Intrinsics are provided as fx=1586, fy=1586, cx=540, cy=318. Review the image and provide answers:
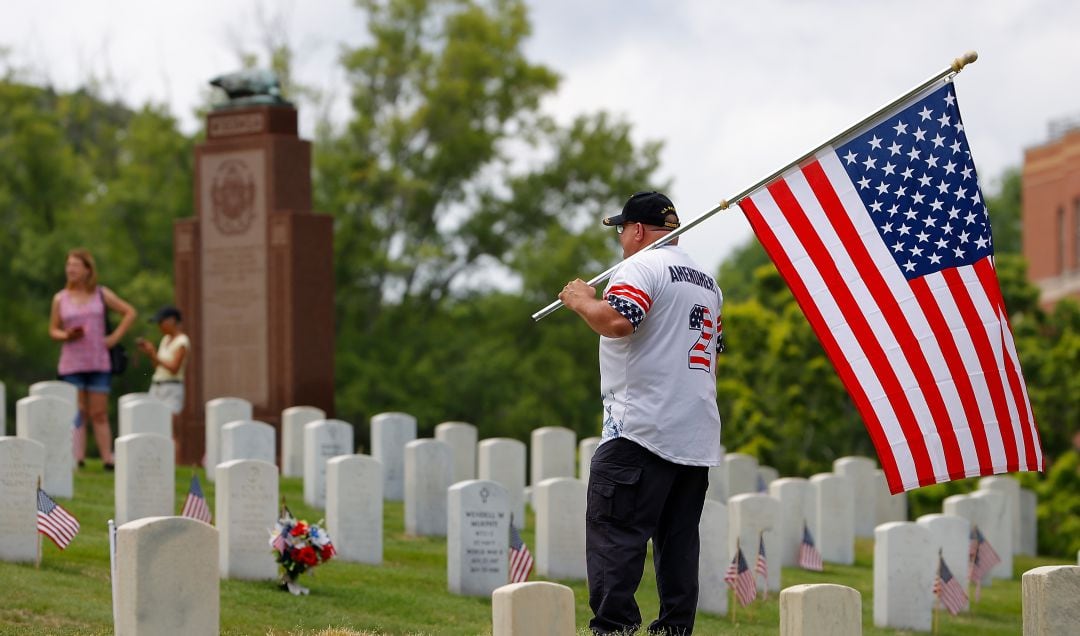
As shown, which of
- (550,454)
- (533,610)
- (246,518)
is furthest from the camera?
(550,454)

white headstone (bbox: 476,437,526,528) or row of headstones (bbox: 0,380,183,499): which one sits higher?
row of headstones (bbox: 0,380,183,499)

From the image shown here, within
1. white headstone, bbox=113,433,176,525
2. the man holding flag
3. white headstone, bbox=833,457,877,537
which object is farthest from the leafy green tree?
the man holding flag

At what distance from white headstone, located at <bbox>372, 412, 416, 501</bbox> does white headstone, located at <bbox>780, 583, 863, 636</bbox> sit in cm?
978

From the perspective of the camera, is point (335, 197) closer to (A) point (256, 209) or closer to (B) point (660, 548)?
(A) point (256, 209)

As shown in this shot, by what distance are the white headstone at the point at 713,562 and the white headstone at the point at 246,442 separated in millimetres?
4565

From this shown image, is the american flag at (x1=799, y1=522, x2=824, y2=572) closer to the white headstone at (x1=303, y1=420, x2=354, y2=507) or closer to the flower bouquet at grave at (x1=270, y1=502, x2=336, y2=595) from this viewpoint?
the white headstone at (x1=303, y1=420, x2=354, y2=507)

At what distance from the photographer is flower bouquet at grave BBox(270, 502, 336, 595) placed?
938cm

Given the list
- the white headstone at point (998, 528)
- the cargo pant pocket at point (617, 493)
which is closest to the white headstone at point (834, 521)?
the white headstone at point (998, 528)

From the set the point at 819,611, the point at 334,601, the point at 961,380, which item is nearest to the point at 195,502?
the point at 334,601

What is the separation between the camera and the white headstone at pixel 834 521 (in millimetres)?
14945

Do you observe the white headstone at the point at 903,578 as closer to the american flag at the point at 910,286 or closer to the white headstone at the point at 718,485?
the white headstone at the point at 718,485

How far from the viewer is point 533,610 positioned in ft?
17.4

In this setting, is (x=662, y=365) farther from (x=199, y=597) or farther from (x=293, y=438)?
(x=293, y=438)

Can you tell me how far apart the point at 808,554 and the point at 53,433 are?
6318 mm
